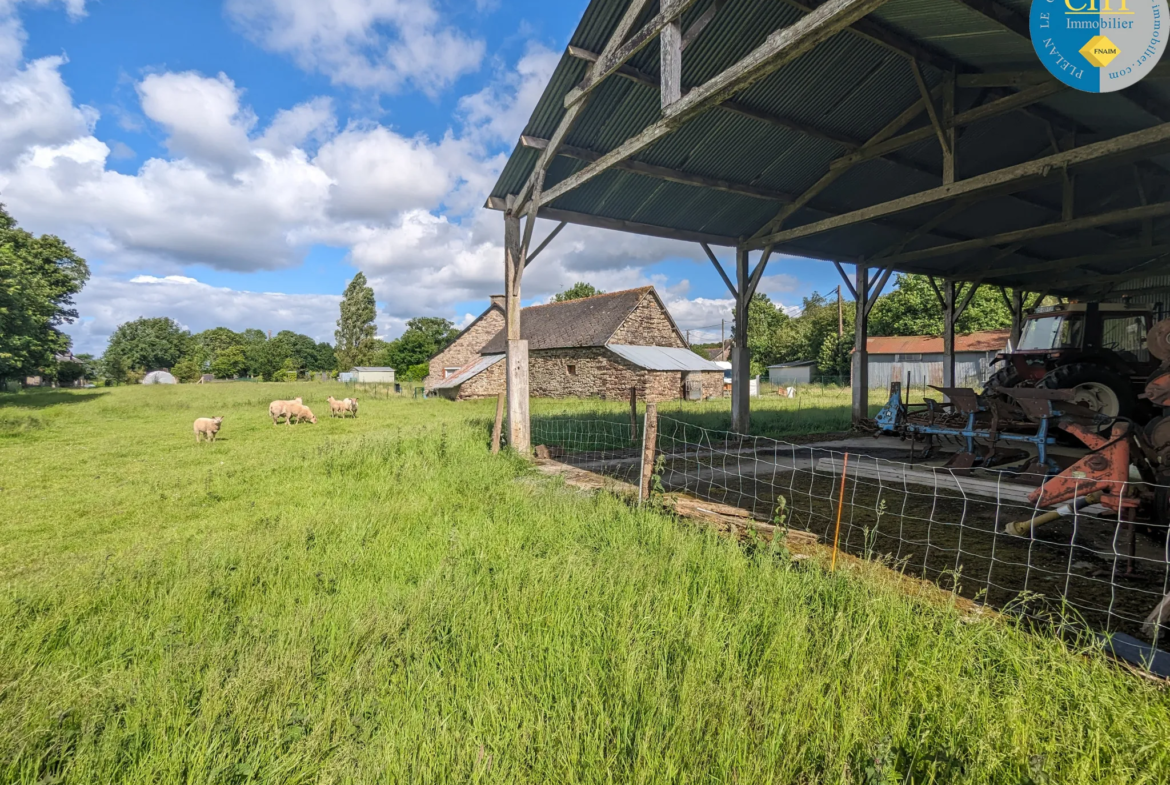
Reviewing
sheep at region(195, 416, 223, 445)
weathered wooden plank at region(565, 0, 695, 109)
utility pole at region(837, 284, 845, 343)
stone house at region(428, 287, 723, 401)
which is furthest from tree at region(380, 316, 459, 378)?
weathered wooden plank at region(565, 0, 695, 109)

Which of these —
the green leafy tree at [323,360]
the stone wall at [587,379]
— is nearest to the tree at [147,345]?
the green leafy tree at [323,360]

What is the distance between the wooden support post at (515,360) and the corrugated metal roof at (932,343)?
32464 mm

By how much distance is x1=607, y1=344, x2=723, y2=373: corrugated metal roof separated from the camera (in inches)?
898

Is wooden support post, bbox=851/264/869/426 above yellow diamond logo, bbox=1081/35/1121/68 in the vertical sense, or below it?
below

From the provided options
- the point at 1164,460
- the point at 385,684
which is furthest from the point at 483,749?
the point at 1164,460

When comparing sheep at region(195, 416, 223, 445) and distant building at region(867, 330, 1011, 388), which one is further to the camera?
distant building at region(867, 330, 1011, 388)

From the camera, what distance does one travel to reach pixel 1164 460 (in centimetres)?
371

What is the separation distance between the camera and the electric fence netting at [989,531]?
10.2 ft

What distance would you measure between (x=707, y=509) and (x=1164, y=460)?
3.23 metres

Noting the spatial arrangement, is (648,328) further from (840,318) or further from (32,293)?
(32,293)

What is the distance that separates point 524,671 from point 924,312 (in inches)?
1729

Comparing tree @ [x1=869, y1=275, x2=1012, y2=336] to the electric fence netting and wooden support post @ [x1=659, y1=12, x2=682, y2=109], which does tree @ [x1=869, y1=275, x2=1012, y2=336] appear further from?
wooden support post @ [x1=659, y1=12, x2=682, y2=109]

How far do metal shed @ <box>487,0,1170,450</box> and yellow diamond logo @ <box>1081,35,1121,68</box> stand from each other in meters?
0.69

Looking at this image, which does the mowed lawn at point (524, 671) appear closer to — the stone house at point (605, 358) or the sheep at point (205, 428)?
the sheep at point (205, 428)
